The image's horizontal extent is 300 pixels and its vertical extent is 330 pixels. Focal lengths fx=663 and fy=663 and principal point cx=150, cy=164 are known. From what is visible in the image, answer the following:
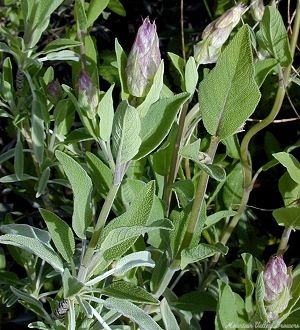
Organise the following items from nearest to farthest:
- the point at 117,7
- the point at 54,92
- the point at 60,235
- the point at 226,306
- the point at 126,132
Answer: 1. the point at 126,132
2. the point at 60,235
3. the point at 226,306
4. the point at 54,92
5. the point at 117,7

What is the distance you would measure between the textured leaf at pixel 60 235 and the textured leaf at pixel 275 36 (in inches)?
13.4

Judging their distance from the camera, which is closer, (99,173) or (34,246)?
(34,246)

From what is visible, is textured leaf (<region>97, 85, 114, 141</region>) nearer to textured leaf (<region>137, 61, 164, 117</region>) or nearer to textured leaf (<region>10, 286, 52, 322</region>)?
textured leaf (<region>137, 61, 164, 117</region>)

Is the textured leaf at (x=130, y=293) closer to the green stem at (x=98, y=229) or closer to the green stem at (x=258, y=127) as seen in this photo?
the green stem at (x=98, y=229)

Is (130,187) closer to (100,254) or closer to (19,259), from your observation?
(100,254)

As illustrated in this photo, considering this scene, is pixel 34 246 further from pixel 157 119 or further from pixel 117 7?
pixel 117 7

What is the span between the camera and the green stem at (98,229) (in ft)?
2.09

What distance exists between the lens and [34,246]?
2.17ft

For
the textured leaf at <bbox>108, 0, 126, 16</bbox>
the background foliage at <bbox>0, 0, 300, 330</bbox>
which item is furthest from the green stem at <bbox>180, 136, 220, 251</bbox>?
the textured leaf at <bbox>108, 0, 126, 16</bbox>

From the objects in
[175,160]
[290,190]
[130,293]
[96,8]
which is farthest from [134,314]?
[96,8]

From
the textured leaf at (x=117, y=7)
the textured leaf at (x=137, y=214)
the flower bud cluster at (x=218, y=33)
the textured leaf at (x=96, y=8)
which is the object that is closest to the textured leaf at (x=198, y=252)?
the textured leaf at (x=137, y=214)

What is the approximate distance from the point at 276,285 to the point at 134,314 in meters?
0.17

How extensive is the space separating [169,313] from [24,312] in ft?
1.51

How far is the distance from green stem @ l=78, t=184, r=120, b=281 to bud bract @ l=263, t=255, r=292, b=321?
0.20 metres
